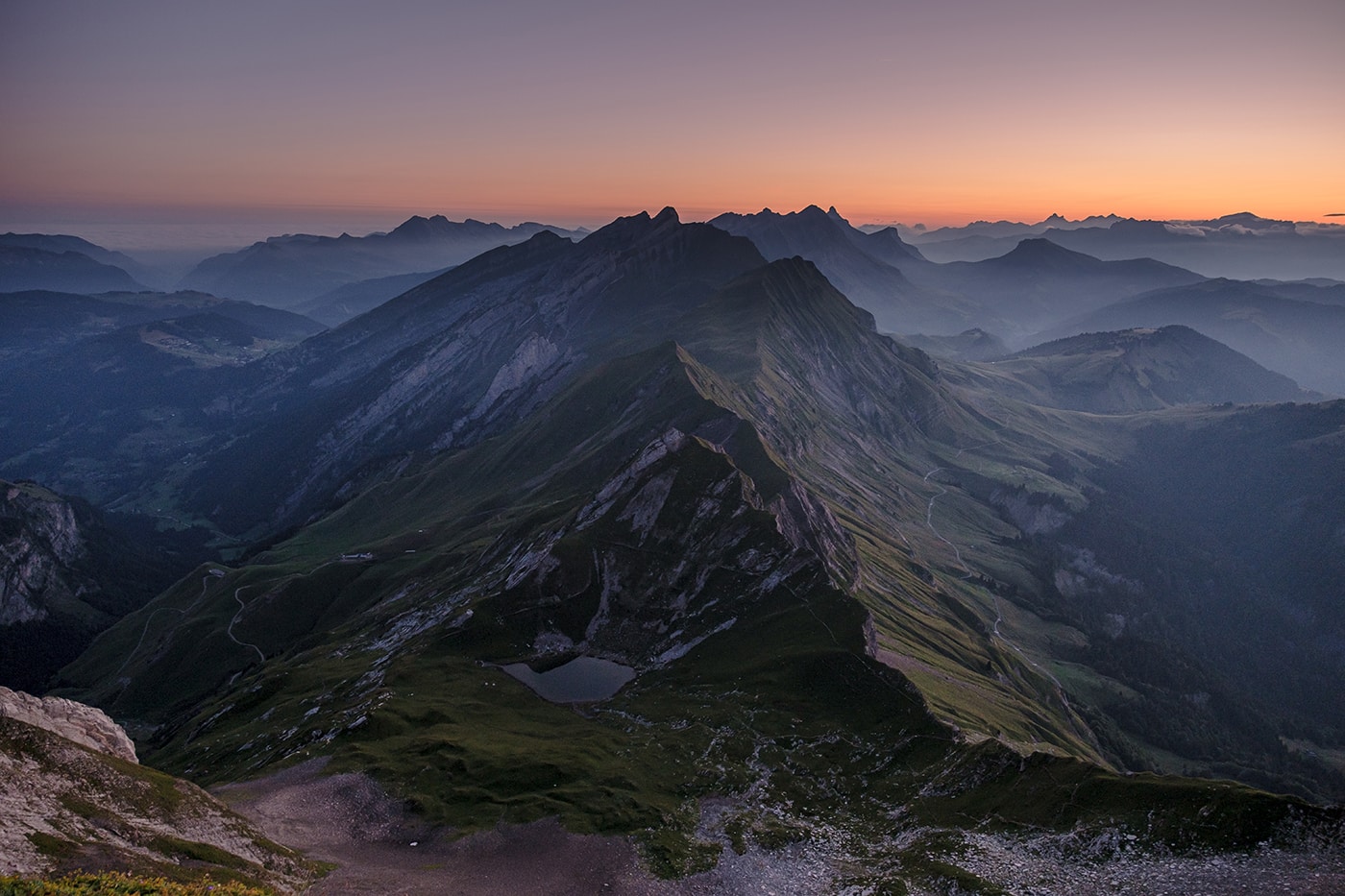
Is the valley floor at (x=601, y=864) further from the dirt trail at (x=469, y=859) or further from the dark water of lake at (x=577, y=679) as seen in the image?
the dark water of lake at (x=577, y=679)

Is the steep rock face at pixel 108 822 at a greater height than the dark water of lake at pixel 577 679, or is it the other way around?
the steep rock face at pixel 108 822

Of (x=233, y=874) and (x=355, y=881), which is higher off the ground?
(x=233, y=874)

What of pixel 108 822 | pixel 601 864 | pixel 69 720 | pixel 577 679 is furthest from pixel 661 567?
pixel 108 822

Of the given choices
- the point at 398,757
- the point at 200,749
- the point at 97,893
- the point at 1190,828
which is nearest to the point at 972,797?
the point at 1190,828

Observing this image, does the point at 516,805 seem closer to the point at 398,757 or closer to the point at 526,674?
the point at 398,757

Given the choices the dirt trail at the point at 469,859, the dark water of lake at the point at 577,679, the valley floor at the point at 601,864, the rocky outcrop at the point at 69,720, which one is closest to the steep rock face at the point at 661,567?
the dark water of lake at the point at 577,679

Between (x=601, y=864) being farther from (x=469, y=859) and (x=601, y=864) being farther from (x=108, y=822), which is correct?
(x=108, y=822)

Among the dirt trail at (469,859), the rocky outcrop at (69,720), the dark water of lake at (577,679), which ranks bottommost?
the dark water of lake at (577,679)
